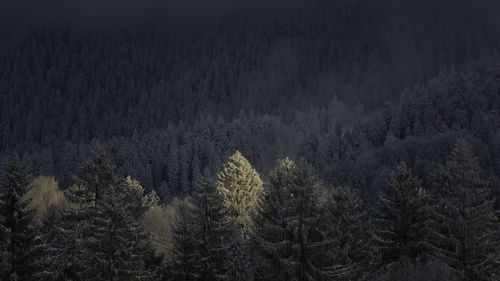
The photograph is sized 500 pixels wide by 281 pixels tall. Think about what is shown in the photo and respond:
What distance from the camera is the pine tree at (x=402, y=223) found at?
3719cm

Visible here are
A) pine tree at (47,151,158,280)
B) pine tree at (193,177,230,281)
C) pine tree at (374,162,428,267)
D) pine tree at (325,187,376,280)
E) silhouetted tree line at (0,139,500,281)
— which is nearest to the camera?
silhouetted tree line at (0,139,500,281)

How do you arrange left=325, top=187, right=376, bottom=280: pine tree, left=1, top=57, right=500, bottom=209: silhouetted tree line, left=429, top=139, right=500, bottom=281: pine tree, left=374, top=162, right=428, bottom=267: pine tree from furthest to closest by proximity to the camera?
left=1, top=57, right=500, bottom=209: silhouetted tree line
left=374, top=162, right=428, bottom=267: pine tree
left=325, top=187, right=376, bottom=280: pine tree
left=429, top=139, right=500, bottom=281: pine tree

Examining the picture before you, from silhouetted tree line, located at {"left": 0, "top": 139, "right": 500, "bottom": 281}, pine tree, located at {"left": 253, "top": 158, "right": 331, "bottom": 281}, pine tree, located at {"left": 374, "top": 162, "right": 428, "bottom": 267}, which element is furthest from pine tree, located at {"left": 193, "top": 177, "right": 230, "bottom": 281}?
pine tree, located at {"left": 374, "top": 162, "right": 428, "bottom": 267}

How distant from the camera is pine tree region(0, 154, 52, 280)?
29.8m

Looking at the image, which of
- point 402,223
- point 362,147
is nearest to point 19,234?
point 402,223

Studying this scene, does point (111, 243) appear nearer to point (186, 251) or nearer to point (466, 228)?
point (186, 251)

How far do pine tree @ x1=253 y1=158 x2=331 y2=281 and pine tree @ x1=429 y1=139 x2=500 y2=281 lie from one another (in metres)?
10.4

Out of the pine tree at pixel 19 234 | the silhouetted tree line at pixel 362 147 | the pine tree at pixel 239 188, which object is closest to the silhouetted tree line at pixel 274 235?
the pine tree at pixel 19 234

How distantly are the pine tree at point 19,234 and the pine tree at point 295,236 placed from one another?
45.0ft

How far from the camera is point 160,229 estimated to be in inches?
2076

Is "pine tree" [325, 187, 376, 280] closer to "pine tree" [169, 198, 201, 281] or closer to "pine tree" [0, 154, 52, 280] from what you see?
"pine tree" [169, 198, 201, 281]

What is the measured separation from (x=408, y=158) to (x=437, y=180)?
7947cm

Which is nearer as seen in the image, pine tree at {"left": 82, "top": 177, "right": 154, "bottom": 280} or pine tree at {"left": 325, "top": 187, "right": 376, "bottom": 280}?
pine tree at {"left": 82, "top": 177, "right": 154, "bottom": 280}

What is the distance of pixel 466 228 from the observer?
116 ft
